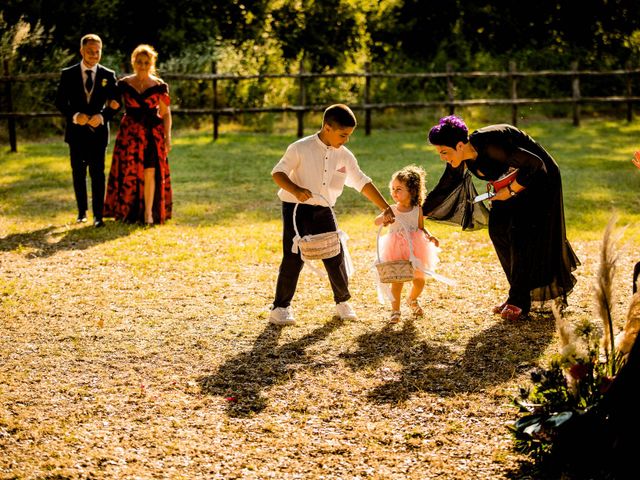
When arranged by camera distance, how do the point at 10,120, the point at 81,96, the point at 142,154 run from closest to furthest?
the point at 81,96
the point at 142,154
the point at 10,120

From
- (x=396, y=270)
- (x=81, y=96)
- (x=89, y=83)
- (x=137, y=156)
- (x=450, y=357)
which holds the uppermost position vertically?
(x=89, y=83)

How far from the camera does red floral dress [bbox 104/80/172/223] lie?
9836 millimetres

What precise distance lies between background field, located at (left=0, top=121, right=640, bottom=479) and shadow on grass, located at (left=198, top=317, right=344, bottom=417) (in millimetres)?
16

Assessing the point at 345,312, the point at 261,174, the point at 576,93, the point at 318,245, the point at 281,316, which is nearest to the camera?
the point at 318,245

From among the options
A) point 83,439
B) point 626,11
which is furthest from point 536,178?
point 626,11

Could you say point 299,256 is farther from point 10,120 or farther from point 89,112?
point 10,120

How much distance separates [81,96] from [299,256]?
175 inches

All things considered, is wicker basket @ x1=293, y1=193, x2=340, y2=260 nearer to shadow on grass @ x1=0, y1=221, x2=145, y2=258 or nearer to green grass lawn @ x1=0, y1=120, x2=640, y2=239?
shadow on grass @ x1=0, y1=221, x2=145, y2=258

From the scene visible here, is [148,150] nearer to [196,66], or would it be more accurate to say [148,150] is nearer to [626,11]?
[196,66]

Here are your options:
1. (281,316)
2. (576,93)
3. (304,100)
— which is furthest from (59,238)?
(576,93)

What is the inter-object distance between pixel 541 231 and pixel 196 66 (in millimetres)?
15582

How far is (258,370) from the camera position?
18.4 ft

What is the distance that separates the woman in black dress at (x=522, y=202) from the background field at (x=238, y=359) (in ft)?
0.99

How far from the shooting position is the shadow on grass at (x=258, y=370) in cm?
509
